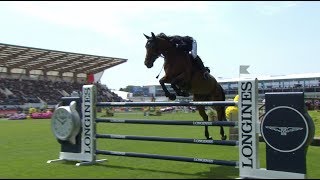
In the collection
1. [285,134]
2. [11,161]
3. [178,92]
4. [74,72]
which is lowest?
[11,161]

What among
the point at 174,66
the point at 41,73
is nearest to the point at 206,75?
the point at 174,66

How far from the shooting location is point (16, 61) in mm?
57281

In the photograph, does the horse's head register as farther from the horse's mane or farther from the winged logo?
the winged logo

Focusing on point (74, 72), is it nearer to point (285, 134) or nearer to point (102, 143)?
point (102, 143)

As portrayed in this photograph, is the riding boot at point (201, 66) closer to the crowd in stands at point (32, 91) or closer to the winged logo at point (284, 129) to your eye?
the winged logo at point (284, 129)

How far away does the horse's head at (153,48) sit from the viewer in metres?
7.22

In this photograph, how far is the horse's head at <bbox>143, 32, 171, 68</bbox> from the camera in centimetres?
722

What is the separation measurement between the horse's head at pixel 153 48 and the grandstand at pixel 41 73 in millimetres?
44524

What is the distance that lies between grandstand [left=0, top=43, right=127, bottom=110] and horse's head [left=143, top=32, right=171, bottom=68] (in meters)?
44.5

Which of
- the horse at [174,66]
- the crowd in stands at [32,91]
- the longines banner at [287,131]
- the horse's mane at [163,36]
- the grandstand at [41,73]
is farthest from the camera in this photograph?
the crowd in stands at [32,91]

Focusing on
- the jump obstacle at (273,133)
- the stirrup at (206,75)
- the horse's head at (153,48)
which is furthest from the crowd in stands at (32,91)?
the jump obstacle at (273,133)

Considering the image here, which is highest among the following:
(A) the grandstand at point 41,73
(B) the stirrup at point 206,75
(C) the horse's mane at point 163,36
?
(A) the grandstand at point 41,73

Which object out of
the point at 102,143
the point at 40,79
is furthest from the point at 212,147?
the point at 40,79

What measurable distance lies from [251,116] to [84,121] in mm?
3218
